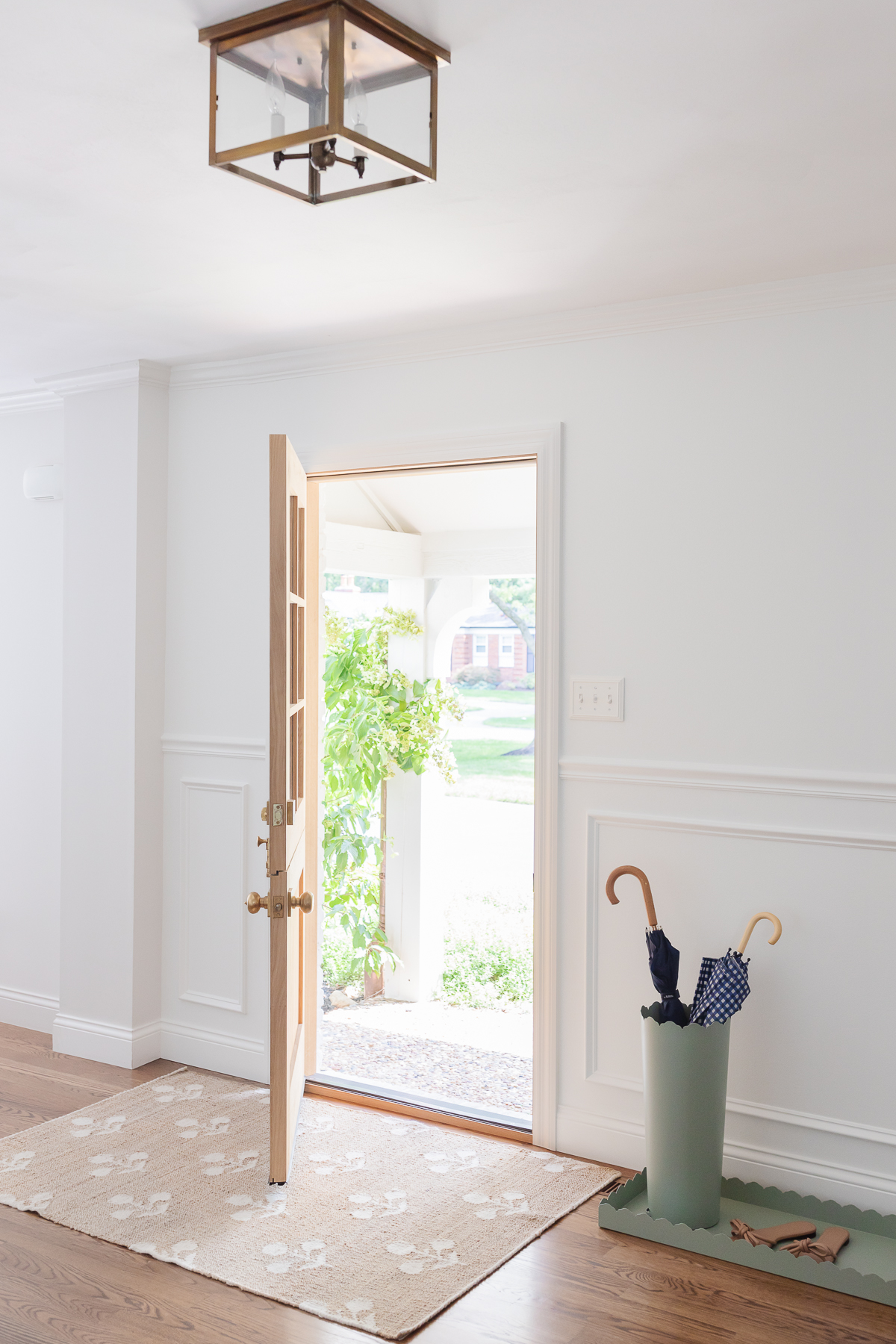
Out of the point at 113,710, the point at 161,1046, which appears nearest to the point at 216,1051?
the point at 161,1046

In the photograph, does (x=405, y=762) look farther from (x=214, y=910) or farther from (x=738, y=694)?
(x=738, y=694)

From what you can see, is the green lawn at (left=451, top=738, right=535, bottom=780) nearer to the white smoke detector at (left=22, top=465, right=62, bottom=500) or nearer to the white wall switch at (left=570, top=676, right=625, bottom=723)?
the white smoke detector at (left=22, top=465, right=62, bottom=500)

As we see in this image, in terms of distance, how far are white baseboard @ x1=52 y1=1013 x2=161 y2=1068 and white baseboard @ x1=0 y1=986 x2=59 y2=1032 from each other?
0.22 m

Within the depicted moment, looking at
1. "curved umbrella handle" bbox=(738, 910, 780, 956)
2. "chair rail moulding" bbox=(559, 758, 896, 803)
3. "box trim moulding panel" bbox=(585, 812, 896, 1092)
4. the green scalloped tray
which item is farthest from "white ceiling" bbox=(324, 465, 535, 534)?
the green scalloped tray

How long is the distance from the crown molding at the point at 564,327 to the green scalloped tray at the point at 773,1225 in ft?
7.31

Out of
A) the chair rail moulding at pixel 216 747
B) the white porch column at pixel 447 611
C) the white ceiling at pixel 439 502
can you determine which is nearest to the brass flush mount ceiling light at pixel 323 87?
the chair rail moulding at pixel 216 747

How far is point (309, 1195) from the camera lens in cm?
280

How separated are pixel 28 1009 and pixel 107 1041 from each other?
61cm

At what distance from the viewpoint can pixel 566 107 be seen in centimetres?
185

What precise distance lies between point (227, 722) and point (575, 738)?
4.26 feet

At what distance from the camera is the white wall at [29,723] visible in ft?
13.8

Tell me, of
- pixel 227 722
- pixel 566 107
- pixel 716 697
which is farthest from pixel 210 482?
pixel 566 107

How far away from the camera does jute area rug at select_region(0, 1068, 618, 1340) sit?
2.43 m

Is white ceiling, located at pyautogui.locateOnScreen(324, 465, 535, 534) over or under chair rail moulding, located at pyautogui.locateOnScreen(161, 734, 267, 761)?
over
